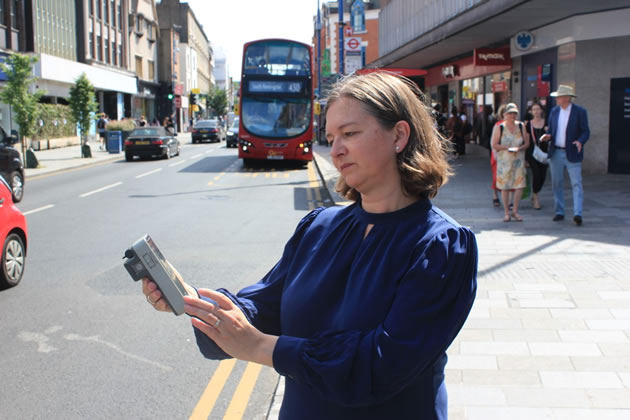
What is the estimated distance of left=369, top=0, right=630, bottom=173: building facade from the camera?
1579 cm

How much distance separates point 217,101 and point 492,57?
89.3m

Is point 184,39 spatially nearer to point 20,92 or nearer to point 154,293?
point 20,92

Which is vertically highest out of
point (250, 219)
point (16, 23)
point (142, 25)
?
point (142, 25)

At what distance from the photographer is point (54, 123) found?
123 feet

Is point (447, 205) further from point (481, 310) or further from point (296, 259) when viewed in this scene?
point (296, 259)

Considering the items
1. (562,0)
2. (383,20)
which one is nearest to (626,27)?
(562,0)

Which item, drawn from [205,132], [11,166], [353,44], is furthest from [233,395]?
[205,132]

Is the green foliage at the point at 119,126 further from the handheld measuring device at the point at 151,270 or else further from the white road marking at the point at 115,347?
the handheld measuring device at the point at 151,270

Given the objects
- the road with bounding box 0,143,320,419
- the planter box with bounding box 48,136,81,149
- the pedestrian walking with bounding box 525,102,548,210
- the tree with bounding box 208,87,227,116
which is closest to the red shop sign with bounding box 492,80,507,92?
the road with bounding box 0,143,320,419

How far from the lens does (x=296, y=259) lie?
1983 millimetres

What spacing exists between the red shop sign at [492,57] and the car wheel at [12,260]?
16.2m

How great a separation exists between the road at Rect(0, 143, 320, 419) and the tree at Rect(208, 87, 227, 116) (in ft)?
303

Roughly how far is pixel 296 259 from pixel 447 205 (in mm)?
10623

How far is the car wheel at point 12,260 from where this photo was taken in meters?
6.91
